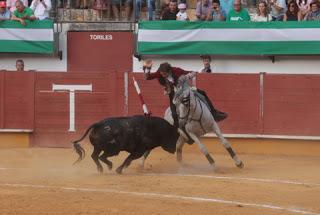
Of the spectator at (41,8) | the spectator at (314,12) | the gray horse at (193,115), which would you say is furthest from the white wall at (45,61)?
the gray horse at (193,115)

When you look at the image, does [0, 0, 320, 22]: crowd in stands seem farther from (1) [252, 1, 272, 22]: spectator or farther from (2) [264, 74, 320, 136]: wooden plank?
(2) [264, 74, 320, 136]: wooden plank

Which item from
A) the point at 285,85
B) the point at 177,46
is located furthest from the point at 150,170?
the point at 177,46

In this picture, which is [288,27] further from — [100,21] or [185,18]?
[100,21]

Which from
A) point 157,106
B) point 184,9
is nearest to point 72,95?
point 157,106

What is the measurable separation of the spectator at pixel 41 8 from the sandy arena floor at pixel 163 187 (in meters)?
4.06

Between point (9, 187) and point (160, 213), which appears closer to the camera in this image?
point (160, 213)

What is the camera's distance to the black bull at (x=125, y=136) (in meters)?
10.6

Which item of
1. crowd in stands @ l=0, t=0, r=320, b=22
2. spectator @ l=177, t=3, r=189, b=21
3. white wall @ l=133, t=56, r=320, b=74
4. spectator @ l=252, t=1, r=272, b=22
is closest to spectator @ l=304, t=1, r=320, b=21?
crowd in stands @ l=0, t=0, r=320, b=22

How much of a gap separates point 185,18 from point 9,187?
23.7 ft

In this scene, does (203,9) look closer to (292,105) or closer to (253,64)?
(253,64)

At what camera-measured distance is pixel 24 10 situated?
1625 cm

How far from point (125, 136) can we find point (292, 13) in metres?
5.73

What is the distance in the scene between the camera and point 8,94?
49.6ft

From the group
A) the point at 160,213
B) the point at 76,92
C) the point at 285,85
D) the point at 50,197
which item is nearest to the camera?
the point at 160,213
